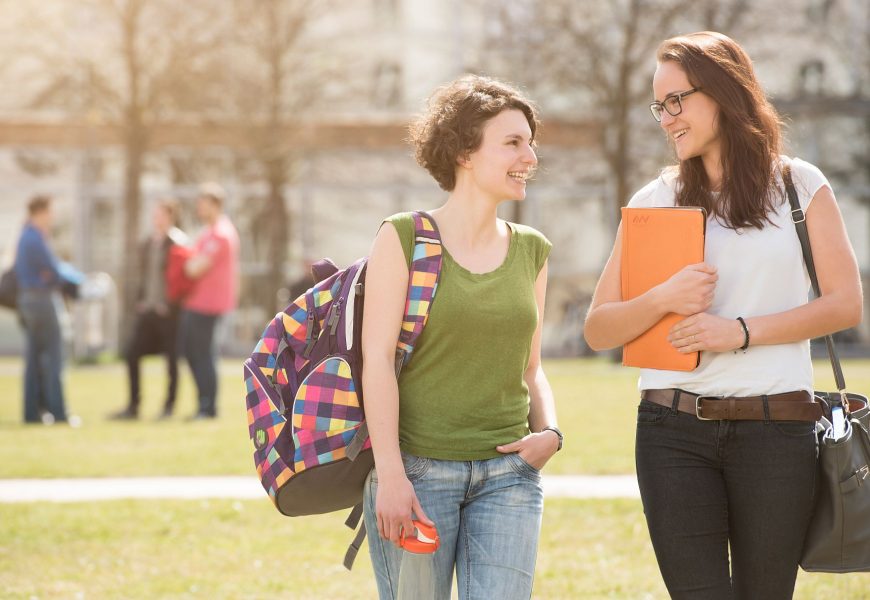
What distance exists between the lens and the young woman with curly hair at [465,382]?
10.9ft

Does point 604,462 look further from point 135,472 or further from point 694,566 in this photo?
point 694,566

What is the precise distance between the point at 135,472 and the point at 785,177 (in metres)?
6.61

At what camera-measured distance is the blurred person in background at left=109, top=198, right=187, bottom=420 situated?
1249 centimetres

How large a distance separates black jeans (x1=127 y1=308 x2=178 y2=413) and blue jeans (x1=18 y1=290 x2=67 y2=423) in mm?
685

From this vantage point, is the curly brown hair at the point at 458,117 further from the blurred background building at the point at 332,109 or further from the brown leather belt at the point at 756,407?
the blurred background building at the point at 332,109

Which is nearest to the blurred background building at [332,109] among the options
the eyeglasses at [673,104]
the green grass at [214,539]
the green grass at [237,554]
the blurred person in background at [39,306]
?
the blurred person in background at [39,306]

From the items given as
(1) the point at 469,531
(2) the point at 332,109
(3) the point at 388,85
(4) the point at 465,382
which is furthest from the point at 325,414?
(3) the point at 388,85

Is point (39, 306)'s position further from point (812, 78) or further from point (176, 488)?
point (812, 78)

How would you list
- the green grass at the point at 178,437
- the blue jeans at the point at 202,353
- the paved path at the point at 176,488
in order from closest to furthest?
the paved path at the point at 176,488 → the green grass at the point at 178,437 → the blue jeans at the point at 202,353

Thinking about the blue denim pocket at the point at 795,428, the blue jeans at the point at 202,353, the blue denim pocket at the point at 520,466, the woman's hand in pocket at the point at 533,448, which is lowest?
the blue jeans at the point at 202,353

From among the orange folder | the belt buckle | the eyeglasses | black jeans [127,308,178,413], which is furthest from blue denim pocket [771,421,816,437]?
black jeans [127,308,178,413]

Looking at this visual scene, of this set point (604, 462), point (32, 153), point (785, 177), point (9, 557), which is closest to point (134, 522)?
point (9, 557)

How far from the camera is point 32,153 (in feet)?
87.5

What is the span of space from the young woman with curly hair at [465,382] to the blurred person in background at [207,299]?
8.71m
